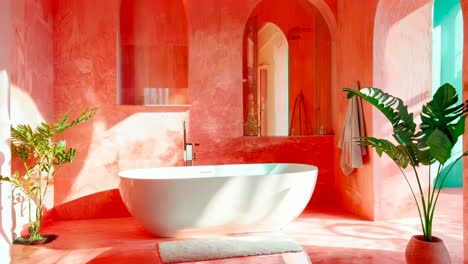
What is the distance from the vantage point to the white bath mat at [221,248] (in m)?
2.71

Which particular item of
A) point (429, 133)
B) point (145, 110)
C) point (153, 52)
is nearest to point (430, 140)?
point (429, 133)

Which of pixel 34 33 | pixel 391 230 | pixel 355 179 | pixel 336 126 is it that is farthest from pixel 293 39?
pixel 34 33

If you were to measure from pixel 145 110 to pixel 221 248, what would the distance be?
1.84 m

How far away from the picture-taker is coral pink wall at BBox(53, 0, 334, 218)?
3.94 m

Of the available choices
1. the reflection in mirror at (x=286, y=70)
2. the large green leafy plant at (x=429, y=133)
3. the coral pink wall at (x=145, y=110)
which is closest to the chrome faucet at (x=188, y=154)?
the coral pink wall at (x=145, y=110)

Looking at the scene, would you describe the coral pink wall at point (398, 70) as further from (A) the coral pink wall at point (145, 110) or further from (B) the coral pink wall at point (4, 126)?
(B) the coral pink wall at point (4, 126)

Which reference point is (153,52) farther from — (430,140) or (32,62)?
(430,140)

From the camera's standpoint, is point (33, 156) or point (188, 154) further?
point (188, 154)

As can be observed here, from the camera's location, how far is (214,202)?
308 cm

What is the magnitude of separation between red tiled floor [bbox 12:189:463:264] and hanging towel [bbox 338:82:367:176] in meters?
0.58

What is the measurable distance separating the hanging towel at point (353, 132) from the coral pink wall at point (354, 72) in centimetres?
7

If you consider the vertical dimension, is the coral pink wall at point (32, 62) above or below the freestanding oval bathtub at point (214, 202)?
above

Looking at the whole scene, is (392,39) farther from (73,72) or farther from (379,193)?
(73,72)

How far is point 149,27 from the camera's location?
4281 millimetres
